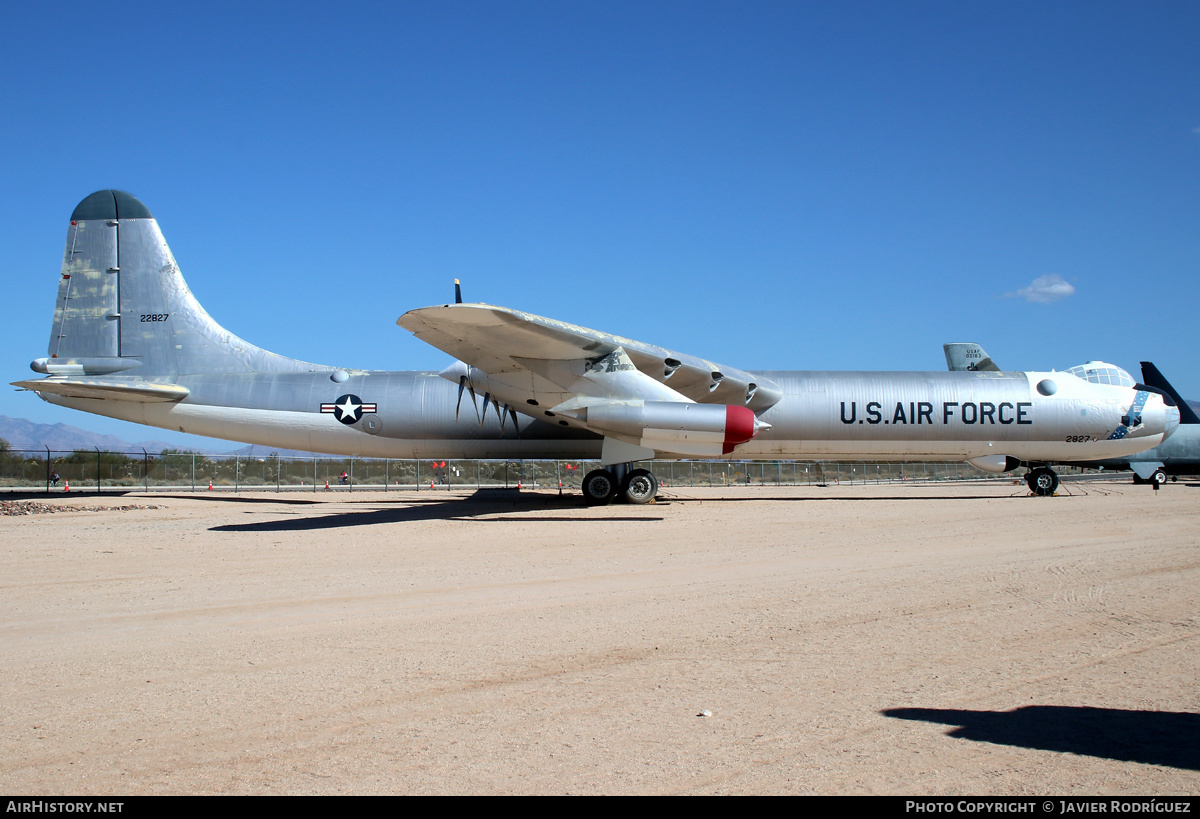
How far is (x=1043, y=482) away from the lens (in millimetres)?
23438

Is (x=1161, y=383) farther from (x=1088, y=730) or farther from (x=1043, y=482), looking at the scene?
(x=1088, y=730)

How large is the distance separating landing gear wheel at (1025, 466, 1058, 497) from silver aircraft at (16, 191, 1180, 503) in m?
1.38

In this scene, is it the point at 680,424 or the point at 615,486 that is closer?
the point at 680,424

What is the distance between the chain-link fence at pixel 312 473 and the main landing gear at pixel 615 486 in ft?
37.0

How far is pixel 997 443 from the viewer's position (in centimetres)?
2170

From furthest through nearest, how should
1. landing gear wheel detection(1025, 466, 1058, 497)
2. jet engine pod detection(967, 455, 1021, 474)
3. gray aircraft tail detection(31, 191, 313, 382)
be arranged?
landing gear wheel detection(1025, 466, 1058, 497), jet engine pod detection(967, 455, 1021, 474), gray aircraft tail detection(31, 191, 313, 382)

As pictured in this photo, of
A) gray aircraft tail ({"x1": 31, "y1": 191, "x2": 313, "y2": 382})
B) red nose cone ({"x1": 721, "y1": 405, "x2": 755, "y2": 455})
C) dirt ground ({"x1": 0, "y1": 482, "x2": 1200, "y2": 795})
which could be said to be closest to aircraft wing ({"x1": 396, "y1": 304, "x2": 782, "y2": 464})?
red nose cone ({"x1": 721, "y1": 405, "x2": 755, "y2": 455})

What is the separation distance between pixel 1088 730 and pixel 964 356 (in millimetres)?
26108

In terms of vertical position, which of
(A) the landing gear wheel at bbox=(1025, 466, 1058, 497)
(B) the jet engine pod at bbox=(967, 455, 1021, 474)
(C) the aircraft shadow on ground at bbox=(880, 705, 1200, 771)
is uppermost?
(B) the jet engine pod at bbox=(967, 455, 1021, 474)

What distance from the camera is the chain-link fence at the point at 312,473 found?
3562 centimetres

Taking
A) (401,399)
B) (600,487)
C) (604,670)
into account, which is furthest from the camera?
(401,399)

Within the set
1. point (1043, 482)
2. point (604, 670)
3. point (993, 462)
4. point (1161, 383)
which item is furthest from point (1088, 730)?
point (1161, 383)

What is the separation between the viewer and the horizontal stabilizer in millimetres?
19734

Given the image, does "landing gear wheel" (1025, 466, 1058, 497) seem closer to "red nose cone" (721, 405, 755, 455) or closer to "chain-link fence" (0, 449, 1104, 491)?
"chain-link fence" (0, 449, 1104, 491)
